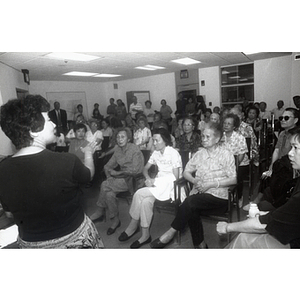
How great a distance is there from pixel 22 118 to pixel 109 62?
1.17 meters

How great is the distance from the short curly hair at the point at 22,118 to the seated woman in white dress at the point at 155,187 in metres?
1.51

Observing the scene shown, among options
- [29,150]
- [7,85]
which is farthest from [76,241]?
[7,85]

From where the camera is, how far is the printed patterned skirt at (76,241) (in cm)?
125

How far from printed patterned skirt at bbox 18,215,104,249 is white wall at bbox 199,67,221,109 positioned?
211 cm

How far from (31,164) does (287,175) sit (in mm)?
2131

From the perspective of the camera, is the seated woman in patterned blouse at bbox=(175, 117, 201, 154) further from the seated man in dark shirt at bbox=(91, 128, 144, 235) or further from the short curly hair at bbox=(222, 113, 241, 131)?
the seated man in dark shirt at bbox=(91, 128, 144, 235)

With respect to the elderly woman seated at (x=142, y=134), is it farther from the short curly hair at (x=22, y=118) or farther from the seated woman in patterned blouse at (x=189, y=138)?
the short curly hair at (x=22, y=118)

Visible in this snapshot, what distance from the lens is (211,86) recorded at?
9.79ft

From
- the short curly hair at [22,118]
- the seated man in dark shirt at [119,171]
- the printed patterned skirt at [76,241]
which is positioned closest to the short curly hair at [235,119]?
the seated man in dark shirt at [119,171]

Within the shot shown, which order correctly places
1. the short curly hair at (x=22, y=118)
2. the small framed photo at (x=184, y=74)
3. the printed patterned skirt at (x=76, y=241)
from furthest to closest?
the small framed photo at (x=184, y=74) → the printed patterned skirt at (x=76, y=241) → the short curly hair at (x=22, y=118)

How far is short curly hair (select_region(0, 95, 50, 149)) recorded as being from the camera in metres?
1.12

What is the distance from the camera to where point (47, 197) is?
3.81 feet
